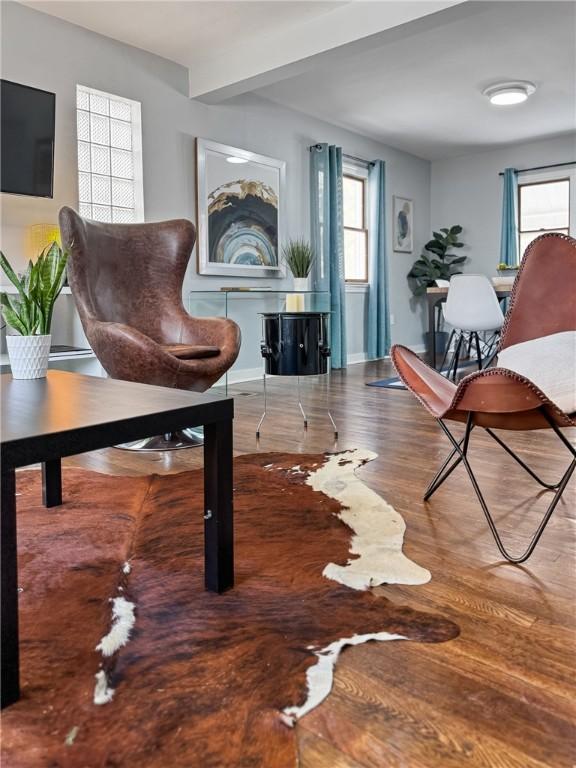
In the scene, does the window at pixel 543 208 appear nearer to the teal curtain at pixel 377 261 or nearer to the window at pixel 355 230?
the teal curtain at pixel 377 261

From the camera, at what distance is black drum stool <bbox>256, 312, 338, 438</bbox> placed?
3023 millimetres

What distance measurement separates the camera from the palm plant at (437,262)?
7.71 metres

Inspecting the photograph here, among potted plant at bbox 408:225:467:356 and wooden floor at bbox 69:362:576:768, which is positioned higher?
potted plant at bbox 408:225:467:356

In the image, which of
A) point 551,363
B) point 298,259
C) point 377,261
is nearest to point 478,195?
point 377,261

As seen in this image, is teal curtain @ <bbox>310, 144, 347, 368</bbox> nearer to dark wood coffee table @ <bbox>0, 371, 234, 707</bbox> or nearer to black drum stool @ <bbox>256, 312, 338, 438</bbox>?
black drum stool @ <bbox>256, 312, 338, 438</bbox>

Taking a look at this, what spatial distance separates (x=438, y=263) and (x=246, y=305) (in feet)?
12.7

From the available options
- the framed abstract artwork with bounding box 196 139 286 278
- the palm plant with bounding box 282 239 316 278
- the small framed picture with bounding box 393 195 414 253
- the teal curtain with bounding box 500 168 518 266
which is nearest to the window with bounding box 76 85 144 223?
the framed abstract artwork with bounding box 196 139 286 278

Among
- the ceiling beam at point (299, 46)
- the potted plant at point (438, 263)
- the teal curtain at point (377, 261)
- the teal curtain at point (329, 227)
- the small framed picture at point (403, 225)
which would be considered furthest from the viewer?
the potted plant at point (438, 263)

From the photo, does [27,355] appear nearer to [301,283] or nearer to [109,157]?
[109,157]

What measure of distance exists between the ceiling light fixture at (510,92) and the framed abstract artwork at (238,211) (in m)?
1.94

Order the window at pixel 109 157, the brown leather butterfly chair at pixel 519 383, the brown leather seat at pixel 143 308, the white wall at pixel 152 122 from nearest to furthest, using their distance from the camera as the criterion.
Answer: the brown leather butterfly chair at pixel 519 383, the brown leather seat at pixel 143 308, the white wall at pixel 152 122, the window at pixel 109 157

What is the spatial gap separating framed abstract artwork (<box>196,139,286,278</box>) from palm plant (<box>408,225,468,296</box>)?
2.80 meters

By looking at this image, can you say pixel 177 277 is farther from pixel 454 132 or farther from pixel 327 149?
pixel 454 132

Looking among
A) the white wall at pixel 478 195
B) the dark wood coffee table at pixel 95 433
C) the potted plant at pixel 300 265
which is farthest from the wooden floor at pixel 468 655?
the white wall at pixel 478 195
